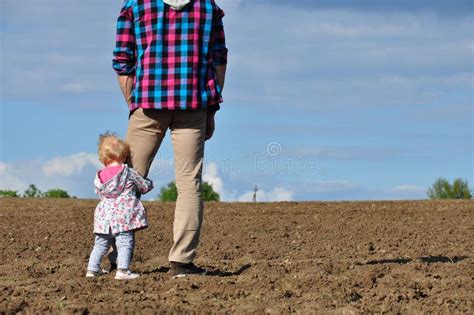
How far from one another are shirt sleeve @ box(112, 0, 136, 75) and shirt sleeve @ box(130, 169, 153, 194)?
76 cm

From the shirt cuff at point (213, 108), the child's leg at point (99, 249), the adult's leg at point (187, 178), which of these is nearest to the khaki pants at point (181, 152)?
the adult's leg at point (187, 178)

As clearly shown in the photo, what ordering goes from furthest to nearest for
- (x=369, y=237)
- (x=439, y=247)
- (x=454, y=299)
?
(x=369, y=237) → (x=439, y=247) → (x=454, y=299)

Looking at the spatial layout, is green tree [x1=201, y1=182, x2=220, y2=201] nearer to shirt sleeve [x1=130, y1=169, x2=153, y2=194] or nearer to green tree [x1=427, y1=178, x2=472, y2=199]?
green tree [x1=427, y1=178, x2=472, y2=199]

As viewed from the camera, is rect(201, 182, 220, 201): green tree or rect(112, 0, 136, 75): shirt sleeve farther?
rect(201, 182, 220, 201): green tree

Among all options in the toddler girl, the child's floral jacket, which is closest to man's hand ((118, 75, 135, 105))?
the toddler girl

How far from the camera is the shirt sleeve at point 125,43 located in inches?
270

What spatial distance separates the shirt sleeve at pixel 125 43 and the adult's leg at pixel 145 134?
1.11ft

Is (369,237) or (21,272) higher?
(369,237)

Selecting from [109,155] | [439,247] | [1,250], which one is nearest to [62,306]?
[109,155]

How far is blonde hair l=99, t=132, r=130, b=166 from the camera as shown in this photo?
6.92 m

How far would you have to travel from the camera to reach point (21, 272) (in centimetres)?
780

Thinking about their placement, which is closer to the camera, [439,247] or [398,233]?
[439,247]

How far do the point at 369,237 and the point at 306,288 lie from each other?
4.03 metres

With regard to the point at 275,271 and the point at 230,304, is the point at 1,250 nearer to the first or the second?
the point at 275,271
